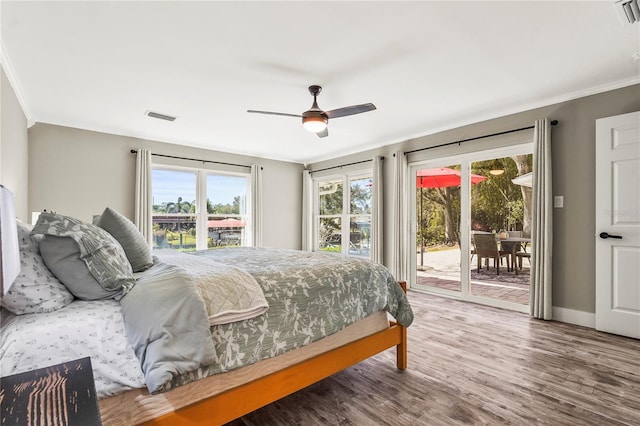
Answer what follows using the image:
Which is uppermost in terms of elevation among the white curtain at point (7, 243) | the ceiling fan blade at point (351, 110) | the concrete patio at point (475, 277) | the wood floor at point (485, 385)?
the ceiling fan blade at point (351, 110)

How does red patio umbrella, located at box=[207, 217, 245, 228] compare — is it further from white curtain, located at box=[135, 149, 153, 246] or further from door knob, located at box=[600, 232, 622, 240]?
door knob, located at box=[600, 232, 622, 240]

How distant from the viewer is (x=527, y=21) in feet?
7.04

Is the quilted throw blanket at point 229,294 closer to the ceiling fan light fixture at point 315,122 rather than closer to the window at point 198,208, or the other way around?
the ceiling fan light fixture at point 315,122

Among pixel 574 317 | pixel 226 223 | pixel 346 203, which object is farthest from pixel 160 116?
pixel 574 317

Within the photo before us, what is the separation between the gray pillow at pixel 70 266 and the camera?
135cm

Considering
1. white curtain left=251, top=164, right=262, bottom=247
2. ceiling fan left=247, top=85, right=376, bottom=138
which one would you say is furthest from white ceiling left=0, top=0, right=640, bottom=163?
white curtain left=251, top=164, right=262, bottom=247

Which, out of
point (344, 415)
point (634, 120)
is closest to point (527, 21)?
point (634, 120)

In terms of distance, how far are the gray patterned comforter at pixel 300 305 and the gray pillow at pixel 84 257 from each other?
53 cm

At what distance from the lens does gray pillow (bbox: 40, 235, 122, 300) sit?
4.44ft

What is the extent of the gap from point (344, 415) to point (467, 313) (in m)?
2.53

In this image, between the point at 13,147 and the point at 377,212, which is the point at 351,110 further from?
the point at 13,147

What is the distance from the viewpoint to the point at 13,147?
3.13 metres

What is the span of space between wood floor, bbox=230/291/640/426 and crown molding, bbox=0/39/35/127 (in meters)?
3.38

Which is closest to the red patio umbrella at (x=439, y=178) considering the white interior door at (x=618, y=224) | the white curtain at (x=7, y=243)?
the white interior door at (x=618, y=224)
